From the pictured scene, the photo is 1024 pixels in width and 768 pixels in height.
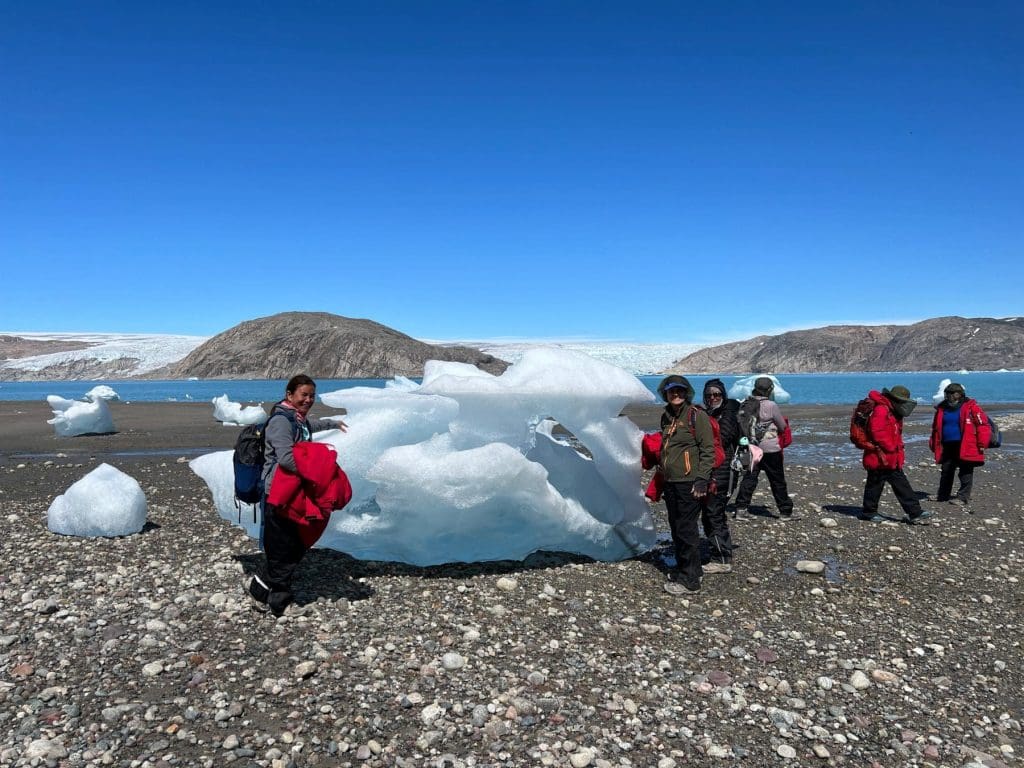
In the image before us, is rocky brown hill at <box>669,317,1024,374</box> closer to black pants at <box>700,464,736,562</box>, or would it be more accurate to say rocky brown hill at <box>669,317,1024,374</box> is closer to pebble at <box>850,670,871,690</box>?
black pants at <box>700,464,736,562</box>

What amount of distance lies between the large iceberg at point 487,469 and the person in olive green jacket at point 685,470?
75 centimetres

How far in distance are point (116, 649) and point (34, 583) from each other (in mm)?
2157

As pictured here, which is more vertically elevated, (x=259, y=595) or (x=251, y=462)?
(x=251, y=462)

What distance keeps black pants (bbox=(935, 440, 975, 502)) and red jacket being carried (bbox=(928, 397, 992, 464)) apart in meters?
0.09

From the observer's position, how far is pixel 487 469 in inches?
282

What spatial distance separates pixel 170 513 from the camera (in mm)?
10531

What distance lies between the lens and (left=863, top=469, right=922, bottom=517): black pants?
9.84 metres

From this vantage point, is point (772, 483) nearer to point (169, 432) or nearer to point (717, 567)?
point (717, 567)

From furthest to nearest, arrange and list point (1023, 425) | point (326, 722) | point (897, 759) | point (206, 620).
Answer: point (1023, 425)
point (206, 620)
point (326, 722)
point (897, 759)

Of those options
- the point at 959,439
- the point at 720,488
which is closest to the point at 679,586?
the point at 720,488

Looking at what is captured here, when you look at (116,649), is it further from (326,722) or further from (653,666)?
(653,666)

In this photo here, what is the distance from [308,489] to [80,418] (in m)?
22.4

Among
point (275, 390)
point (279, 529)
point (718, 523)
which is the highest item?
point (275, 390)

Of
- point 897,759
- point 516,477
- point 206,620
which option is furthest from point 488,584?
point 897,759
